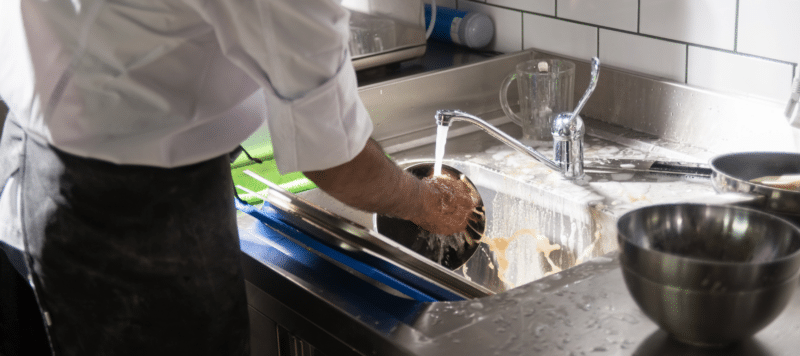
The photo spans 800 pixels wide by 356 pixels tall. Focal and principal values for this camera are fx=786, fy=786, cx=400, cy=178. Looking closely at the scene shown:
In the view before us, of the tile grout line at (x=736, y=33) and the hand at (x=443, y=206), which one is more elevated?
the tile grout line at (x=736, y=33)

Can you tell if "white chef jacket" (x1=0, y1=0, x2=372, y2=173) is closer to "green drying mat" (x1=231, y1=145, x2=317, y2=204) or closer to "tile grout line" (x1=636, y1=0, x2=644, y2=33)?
"green drying mat" (x1=231, y1=145, x2=317, y2=204)

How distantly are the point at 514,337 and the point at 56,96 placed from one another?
49cm

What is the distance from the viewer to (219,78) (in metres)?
0.79

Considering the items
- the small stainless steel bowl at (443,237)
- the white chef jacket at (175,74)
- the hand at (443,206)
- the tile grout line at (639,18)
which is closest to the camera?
the white chef jacket at (175,74)

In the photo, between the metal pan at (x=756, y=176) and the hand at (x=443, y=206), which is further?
the hand at (x=443, y=206)

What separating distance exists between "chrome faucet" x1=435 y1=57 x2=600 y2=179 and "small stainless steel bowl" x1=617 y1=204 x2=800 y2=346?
477 millimetres

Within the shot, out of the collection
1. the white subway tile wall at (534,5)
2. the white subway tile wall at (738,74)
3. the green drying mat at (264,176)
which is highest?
the white subway tile wall at (534,5)

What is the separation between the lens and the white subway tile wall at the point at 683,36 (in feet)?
3.76

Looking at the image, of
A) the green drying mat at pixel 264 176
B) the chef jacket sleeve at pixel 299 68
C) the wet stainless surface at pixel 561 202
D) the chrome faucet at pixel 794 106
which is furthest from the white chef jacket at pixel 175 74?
the chrome faucet at pixel 794 106

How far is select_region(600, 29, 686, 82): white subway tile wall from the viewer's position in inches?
51.1

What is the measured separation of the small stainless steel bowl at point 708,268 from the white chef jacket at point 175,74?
302 millimetres

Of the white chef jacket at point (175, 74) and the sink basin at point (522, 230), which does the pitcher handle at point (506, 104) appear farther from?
the white chef jacket at point (175, 74)

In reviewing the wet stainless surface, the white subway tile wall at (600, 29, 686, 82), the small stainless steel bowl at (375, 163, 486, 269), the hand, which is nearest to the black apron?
the wet stainless surface

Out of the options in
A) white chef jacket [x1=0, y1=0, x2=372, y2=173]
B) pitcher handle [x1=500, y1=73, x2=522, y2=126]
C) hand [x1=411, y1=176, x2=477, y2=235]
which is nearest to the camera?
white chef jacket [x1=0, y1=0, x2=372, y2=173]
